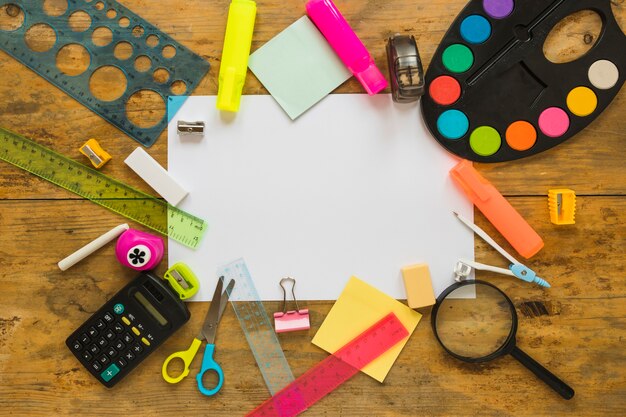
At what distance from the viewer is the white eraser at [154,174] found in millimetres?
980

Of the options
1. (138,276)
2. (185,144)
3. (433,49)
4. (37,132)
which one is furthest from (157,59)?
(433,49)

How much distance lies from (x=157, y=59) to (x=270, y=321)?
1.77ft

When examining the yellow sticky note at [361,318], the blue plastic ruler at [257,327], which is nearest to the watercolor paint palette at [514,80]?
the yellow sticky note at [361,318]

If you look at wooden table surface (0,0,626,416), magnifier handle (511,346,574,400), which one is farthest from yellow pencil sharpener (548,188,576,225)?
magnifier handle (511,346,574,400)

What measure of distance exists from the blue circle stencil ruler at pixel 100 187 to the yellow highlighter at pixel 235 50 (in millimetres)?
226

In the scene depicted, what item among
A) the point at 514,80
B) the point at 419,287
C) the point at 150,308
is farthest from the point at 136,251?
the point at 514,80

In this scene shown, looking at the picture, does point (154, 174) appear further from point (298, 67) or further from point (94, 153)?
point (298, 67)

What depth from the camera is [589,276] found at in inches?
39.9

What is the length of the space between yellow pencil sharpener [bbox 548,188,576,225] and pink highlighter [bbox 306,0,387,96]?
1.27 feet

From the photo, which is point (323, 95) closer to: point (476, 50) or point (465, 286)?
point (476, 50)

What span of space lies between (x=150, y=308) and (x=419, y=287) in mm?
502

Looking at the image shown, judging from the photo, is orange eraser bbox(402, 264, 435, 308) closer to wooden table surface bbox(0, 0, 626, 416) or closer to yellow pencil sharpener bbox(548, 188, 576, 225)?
wooden table surface bbox(0, 0, 626, 416)

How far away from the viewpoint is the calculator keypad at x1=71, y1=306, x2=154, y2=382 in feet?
3.22

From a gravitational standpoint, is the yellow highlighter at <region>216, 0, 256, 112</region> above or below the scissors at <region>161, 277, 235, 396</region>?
above
